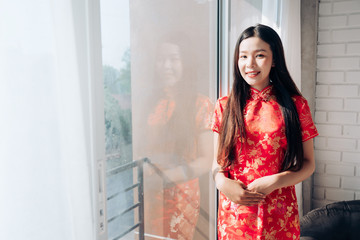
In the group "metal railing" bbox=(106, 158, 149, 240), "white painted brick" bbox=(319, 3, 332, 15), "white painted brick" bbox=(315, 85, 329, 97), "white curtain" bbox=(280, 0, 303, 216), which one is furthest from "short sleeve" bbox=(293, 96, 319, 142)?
"white painted brick" bbox=(319, 3, 332, 15)

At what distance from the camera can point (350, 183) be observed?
7.57 feet

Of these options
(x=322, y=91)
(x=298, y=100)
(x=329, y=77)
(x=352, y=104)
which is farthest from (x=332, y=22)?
(x=298, y=100)

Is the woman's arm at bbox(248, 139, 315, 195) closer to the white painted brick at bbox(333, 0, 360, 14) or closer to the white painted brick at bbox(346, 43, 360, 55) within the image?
the white painted brick at bbox(346, 43, 360, 55)

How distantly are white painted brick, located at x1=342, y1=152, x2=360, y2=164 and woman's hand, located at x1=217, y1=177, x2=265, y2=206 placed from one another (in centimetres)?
140

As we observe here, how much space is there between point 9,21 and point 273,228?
1089mm

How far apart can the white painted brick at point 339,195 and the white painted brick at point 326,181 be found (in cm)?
4

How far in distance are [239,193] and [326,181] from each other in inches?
57.4

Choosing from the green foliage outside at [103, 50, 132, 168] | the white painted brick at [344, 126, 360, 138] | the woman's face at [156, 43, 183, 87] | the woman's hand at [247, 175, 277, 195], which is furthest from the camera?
the white painted brick at [344, 126, 360, 138]

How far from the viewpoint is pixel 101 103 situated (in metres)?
0.85

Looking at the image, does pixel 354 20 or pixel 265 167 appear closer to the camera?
pixel 265 167

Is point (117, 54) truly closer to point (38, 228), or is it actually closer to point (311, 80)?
point (38, 228)

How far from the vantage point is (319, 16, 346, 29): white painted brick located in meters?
2.21

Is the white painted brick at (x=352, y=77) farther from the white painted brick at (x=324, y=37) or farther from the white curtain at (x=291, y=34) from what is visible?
the white curtain at (x=291, y=34)

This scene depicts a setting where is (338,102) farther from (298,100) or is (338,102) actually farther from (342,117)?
(298,100)
